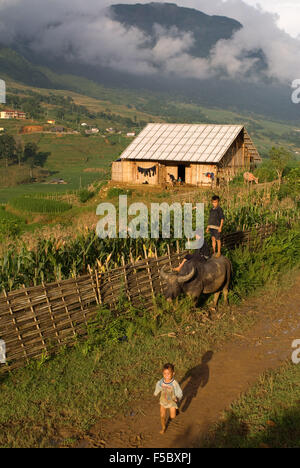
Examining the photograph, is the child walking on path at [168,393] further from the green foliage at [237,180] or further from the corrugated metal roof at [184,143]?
the corrugated metal roof at [184,143]

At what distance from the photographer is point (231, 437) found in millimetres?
5602

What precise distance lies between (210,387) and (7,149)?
8945cm

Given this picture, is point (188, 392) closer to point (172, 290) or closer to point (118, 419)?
point (118, 419)

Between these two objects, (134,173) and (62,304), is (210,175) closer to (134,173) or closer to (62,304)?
(134,173)

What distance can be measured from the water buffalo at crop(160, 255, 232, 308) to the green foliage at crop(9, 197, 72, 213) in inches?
1058

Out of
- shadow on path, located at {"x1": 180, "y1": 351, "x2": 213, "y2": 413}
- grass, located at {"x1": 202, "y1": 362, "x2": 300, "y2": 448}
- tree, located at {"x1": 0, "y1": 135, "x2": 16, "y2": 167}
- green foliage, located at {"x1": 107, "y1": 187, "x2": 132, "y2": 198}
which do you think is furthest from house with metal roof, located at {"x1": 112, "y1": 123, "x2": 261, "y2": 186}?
→ tree, located at {"x1": 0, "y1": 135, "x2": 16, "y2": 167}

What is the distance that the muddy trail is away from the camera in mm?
5812

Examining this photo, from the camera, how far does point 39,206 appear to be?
35938 mm

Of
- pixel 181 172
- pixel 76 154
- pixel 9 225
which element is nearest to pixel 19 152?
pixel 76 154

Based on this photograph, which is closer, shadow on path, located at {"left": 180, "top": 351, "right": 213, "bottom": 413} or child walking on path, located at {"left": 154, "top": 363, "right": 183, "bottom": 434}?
child walking on path, located at {"left": 154, "top": 363, "right": 183, "bottom": 434}

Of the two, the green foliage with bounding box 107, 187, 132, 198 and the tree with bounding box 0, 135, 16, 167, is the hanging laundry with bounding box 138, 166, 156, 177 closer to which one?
the green foliage with bounding box 107, 187, 132, 198

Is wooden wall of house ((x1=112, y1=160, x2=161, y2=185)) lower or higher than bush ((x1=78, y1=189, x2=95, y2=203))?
higher

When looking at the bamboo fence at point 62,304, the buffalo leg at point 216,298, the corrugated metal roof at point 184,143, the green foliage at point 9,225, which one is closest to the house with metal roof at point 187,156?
the corrugated metal roof at point 184,143

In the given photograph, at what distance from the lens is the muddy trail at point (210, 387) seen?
19.1 ft
